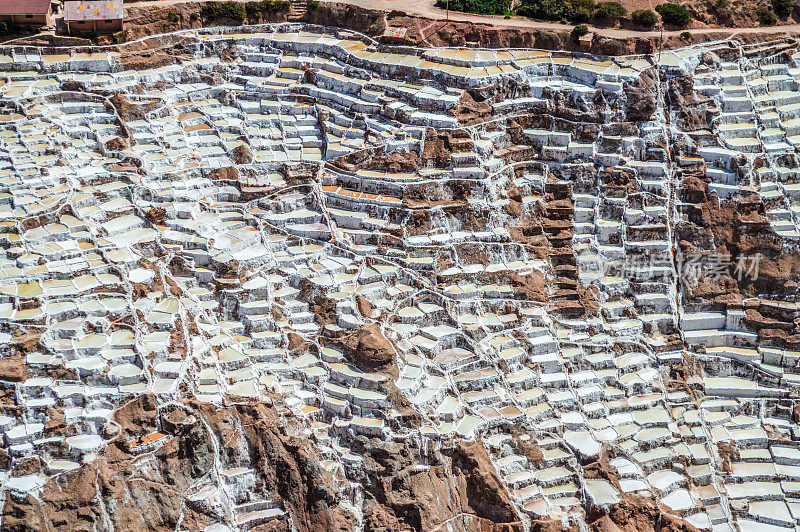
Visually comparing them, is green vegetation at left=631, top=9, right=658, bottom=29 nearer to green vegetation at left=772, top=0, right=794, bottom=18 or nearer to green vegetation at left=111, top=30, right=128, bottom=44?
green vegetation at left=772, top=0, right=794, bottom=18

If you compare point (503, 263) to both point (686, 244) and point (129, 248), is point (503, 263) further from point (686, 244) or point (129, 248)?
point (129, 248)

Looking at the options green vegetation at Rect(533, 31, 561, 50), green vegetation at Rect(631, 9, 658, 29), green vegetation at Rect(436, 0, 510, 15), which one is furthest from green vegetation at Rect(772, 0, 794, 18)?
green vegetation at Rect(436, 0, 510, 15)

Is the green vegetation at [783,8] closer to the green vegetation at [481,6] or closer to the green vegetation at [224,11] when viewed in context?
the green vegetation at [481,6]

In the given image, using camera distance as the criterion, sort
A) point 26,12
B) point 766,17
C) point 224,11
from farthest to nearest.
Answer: point 224,11 < point 766,17 < point 26,12

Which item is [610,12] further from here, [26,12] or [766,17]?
[26,12]

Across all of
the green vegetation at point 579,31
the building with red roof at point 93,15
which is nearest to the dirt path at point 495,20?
the green vegetation at point 579,31

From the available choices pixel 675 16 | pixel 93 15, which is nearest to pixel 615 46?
pixel 675 16
